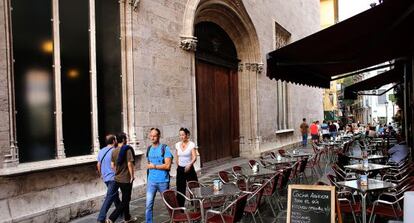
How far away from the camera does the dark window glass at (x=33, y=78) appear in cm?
620

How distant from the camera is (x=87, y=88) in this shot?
7.59 meters

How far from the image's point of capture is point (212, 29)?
13.8 metres

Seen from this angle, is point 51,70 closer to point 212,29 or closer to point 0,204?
point 0,204

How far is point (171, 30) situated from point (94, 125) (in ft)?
11.6

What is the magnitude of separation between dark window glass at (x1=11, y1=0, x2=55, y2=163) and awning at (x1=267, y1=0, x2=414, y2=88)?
3.81 metres

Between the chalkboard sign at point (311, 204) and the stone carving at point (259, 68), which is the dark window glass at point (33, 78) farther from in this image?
the stone carving at point (259, 68)

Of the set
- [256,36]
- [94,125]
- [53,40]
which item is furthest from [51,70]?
[256,36]

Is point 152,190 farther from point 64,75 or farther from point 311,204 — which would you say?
point 64,75

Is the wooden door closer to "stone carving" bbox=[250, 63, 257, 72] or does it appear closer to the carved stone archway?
the carved stone archway

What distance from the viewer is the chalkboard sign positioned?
12.6ft

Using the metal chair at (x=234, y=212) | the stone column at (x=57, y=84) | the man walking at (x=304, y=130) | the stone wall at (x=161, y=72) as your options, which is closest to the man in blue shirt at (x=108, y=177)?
the stone column at (x=57, y=84)

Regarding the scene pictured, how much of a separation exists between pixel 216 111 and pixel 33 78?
8.21 metres

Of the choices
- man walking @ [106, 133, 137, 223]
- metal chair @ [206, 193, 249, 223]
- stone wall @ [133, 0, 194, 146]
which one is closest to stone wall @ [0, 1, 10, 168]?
man walking @ [106, 133, 137, 223]

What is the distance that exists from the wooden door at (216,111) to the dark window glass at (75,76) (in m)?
5.40
